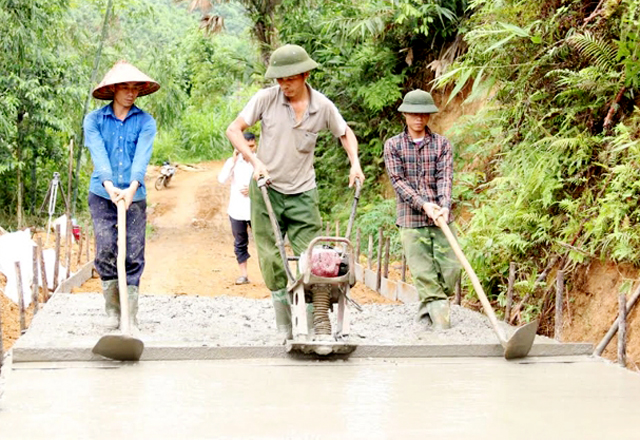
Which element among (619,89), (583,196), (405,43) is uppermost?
(405,43)

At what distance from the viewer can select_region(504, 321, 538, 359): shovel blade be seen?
194 inches

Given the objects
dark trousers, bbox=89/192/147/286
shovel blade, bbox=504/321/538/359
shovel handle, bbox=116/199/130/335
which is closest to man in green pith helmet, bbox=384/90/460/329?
shovel blade, bbox=504/321/538/359

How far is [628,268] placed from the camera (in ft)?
20.4

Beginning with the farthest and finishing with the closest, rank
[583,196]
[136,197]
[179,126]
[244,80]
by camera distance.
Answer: [179,126] < [244,80] < [583,196] < [136,197]

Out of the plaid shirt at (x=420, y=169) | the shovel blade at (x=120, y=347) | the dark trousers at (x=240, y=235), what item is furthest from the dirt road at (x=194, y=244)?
the shovel blade at (x=120, y=347)

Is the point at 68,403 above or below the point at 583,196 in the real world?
below

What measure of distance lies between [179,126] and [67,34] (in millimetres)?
14331

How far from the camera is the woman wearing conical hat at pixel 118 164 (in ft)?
18.7

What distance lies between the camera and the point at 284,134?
18.1 ft

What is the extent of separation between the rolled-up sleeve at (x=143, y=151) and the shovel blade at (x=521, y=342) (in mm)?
2428

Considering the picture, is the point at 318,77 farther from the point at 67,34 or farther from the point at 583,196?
the point at 583,196

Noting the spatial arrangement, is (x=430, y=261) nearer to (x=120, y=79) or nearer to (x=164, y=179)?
(x=120, y=79)

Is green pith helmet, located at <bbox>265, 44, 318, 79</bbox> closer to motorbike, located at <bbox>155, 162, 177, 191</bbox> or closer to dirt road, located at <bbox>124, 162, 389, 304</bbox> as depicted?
dirt road, located at <bbox>124, 162, 389, 304</bbox>

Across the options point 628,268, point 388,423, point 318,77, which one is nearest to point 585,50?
point 628,268
